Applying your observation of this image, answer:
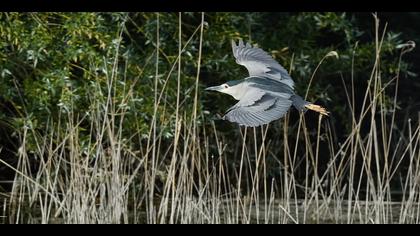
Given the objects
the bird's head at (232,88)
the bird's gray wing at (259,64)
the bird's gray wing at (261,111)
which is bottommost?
the bird's gray wing at (261,111)

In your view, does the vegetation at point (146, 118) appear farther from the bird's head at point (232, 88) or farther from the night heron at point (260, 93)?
the bird's head at point (232, 88)

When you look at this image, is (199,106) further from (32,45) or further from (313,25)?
(313,25)

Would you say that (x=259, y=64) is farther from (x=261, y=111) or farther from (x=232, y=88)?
(x=261, y=111)

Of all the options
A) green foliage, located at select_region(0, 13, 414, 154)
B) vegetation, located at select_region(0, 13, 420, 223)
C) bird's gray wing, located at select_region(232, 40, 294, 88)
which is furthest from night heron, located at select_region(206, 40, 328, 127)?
green foliage, located at select_region(0, 13, 414, 154)

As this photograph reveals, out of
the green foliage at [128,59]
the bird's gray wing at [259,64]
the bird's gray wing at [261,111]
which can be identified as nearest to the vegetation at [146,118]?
the green foliage at [128,59]

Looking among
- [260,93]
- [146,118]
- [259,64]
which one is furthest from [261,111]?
[146,118]

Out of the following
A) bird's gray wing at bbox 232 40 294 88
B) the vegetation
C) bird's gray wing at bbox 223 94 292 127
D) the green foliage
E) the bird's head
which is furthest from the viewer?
the green foliage

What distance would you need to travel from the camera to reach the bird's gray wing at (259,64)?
3064mm

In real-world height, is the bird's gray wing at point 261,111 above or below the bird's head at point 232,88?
below

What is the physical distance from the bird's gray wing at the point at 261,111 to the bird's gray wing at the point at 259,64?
7.6 inches

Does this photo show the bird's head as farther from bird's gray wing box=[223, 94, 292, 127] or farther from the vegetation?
the vegetation

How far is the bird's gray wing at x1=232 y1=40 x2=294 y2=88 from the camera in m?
3.06
